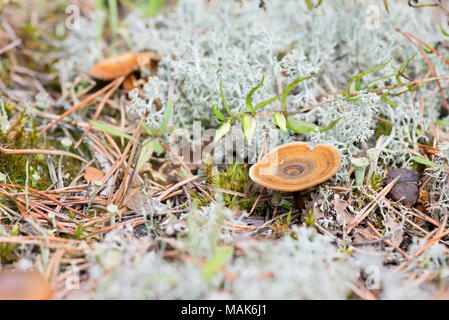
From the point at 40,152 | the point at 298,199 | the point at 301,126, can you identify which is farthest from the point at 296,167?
the point at 40,152

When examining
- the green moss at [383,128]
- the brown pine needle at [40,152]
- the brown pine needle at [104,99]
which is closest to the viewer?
the brown pine needle at [40,152]

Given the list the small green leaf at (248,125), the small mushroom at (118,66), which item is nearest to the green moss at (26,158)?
the small mushroom at (118,66)

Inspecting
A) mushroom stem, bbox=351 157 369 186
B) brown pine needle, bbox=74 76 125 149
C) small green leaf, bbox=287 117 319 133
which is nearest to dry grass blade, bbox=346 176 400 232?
mushroom stem, bbox=351 157 369 186

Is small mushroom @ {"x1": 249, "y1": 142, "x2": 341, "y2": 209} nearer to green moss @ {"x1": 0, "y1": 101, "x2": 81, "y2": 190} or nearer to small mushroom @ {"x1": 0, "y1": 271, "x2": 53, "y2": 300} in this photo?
small mushroom @ {"x1": 0, "y1": 271, "x2": 53, "y2": 300}

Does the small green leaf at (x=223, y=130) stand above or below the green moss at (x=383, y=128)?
above

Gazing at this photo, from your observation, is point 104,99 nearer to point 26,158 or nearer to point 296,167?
point 26,158

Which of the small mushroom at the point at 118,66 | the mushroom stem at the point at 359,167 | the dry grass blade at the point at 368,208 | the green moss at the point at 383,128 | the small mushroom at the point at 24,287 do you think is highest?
the small mushroom at the point at 118,66

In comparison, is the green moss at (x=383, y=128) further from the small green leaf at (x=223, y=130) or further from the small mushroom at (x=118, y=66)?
the small mushroom at (x=118, y=66)
